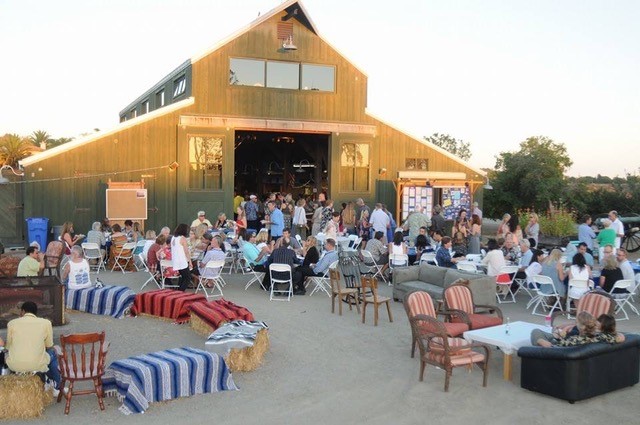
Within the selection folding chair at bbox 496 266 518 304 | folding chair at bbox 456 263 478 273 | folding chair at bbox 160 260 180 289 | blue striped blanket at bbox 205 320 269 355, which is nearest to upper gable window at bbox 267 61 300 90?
A: folding chair at bbox 160 260 180 289

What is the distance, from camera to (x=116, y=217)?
741 inches

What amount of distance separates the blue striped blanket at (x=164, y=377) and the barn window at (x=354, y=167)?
15.7 m

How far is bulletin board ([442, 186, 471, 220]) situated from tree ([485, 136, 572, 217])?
6261mm

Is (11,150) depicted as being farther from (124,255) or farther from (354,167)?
(124,255)

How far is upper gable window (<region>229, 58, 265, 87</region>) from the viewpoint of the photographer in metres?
20.9

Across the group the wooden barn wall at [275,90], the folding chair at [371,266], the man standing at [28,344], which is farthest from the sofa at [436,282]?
the wooden barn wall at [275,90]

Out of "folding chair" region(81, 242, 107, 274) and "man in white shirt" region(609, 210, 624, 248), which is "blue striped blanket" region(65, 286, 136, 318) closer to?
"folding chair" region(81, 242, 107, 274)

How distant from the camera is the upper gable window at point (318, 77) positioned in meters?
21.8

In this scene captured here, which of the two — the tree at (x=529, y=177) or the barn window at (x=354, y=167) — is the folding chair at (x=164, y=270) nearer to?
the barn window at (x=354, y=167)

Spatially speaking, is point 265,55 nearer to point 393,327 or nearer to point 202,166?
point 202,166

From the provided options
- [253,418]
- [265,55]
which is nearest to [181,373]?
[253,418]

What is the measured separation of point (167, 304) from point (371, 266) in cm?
545

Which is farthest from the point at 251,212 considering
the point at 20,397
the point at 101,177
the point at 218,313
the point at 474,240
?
the point at 20,397

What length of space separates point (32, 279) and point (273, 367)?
4.05 metres
